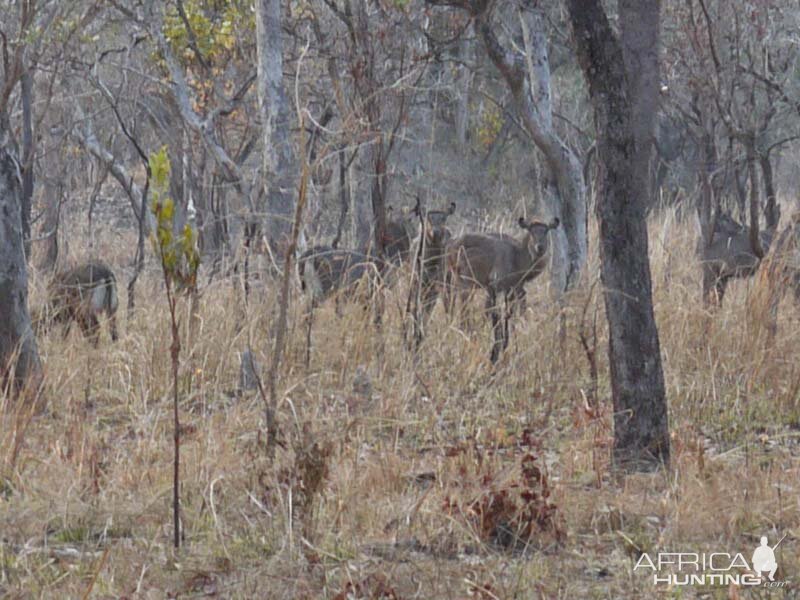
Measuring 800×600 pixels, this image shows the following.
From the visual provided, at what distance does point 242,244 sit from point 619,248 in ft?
12.5

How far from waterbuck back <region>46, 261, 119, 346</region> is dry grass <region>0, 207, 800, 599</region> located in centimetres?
48

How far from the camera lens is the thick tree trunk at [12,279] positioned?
25.3 ft

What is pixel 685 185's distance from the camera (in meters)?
22.7

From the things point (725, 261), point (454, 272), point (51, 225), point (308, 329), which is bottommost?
point (308, 329)

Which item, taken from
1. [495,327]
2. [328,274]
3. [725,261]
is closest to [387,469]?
[495,327]

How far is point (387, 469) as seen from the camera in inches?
235

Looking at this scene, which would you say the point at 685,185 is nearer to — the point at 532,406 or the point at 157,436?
the point at 532,406

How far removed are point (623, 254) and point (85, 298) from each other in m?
5.12

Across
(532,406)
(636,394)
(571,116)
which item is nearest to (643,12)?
(636,394)

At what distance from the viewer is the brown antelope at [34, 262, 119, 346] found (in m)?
9.77

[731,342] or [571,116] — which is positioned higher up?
[571,116]

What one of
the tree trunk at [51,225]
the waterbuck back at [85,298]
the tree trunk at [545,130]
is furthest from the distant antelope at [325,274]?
the tree trunk at [51,225]

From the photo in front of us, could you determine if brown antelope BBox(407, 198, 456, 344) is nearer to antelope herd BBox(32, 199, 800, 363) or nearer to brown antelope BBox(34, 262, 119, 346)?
antelope herd BBox(32, 199, 800, 363)

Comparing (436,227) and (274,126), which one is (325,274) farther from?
(274,126)
